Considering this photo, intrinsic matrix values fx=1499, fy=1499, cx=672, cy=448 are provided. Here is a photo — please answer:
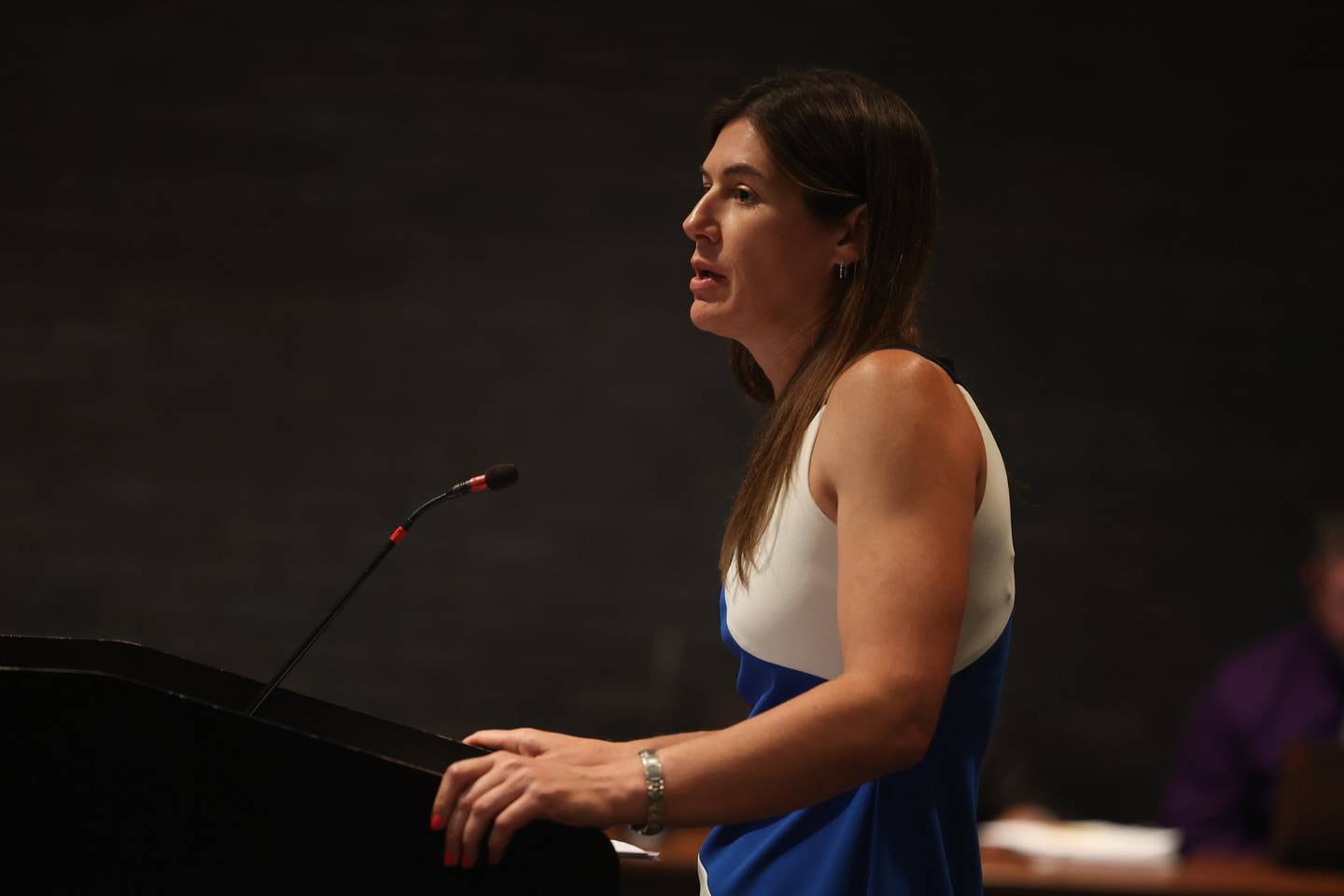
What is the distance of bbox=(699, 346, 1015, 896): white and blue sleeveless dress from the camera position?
1.23 m

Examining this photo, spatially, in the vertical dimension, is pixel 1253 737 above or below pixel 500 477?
below

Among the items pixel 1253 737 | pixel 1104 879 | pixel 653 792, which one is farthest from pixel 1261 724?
pixel 653 792

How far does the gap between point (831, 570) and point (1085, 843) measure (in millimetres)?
2315

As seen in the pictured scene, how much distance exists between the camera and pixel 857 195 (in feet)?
4.56

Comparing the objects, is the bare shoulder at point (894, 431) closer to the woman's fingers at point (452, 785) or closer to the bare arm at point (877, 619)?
the bare arm at point (877, 619)

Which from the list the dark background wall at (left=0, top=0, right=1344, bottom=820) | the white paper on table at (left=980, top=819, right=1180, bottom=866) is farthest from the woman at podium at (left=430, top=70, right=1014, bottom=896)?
the dark background wall at (left=0, top=0, right=1344, bottom=820)

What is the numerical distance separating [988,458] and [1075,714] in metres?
3.25

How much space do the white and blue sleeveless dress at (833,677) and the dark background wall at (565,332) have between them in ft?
9.80

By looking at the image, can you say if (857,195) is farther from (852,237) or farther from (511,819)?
(511,819)

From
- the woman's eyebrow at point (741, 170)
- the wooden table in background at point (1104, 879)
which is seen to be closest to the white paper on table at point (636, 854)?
the woman's eyebrow at point (741, 170)

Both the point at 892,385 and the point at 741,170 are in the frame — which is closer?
the point at 892,385

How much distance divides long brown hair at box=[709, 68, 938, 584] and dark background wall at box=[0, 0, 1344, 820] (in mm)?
2940

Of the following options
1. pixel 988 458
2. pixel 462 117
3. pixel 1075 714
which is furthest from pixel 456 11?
pixel 988 458

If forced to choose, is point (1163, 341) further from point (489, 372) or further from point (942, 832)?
point (942, 832)
